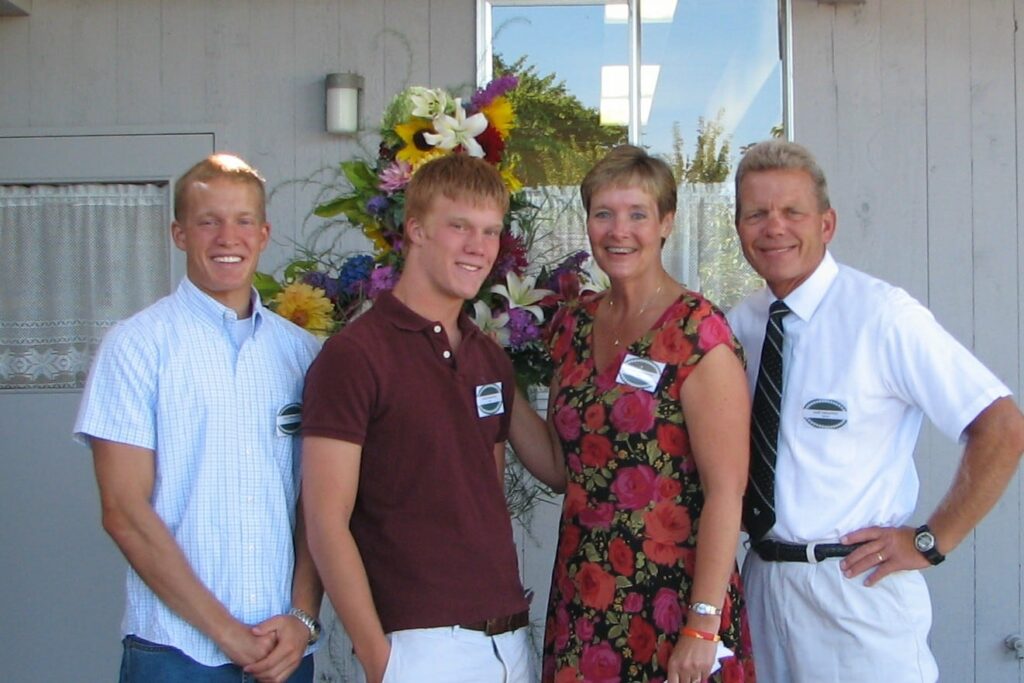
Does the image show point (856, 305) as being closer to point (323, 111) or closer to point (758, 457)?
point (758, 457)

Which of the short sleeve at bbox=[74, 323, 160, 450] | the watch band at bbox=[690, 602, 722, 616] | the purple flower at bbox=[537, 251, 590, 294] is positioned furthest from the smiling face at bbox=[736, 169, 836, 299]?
the short sleeve at bbox=[74, 323, 160, 450]

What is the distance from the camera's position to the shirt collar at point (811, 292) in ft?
8.01

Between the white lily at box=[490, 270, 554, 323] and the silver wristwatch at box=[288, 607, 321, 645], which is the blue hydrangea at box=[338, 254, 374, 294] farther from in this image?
the silver wristwatch at box=[288, 607, 321, 645]

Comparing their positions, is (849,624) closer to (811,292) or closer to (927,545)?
(927,545)

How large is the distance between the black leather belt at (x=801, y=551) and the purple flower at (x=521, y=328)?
75 cm

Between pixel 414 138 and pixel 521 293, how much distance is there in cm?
47

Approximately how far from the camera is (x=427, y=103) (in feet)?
8.79

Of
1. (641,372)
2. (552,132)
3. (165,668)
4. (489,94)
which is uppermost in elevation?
(552,132)

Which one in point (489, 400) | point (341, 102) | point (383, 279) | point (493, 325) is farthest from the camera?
point (341, 102)

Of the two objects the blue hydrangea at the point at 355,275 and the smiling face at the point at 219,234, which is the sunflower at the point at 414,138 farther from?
the smiling face at the point at 219,234

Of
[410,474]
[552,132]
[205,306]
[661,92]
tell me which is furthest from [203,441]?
[661,92]

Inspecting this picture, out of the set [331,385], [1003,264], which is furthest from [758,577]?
[1003,264]

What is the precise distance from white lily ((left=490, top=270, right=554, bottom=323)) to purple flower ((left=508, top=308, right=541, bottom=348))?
0.02m

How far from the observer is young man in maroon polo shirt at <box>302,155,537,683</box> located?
2051mm
